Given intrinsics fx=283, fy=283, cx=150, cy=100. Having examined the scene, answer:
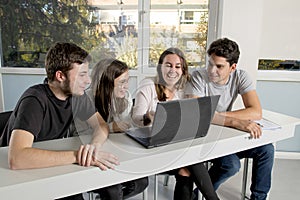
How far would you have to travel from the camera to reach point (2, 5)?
2844 mm

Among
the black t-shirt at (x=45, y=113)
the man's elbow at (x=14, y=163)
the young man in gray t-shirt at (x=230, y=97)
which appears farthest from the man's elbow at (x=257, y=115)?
the man's elbow at (x=14, y=163)

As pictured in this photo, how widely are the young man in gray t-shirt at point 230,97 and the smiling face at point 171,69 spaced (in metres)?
0.20

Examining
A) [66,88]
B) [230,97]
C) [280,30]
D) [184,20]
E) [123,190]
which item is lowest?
[123,190]

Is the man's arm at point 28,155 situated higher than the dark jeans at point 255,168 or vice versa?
the man's arm at point 28,155

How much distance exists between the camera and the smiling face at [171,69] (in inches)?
62.2

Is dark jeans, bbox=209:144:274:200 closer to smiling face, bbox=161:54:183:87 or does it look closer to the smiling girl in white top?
the smiling girl in white top

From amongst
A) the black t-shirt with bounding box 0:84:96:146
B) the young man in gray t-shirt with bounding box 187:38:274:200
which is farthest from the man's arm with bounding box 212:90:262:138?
the black t-shirt with bounding box 0:84:96:146

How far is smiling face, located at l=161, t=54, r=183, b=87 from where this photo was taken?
1.58m

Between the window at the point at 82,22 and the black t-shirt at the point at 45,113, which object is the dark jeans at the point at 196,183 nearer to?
the black t-shirt at the point at 45,113

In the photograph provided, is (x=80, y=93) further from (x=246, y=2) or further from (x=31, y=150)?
(x=246, y=2)

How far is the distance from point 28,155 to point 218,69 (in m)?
1.23

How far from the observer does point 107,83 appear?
1447 mm

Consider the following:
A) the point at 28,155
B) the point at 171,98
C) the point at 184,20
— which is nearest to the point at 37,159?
the point at 28,155

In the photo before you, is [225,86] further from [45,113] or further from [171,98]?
[45,113]
